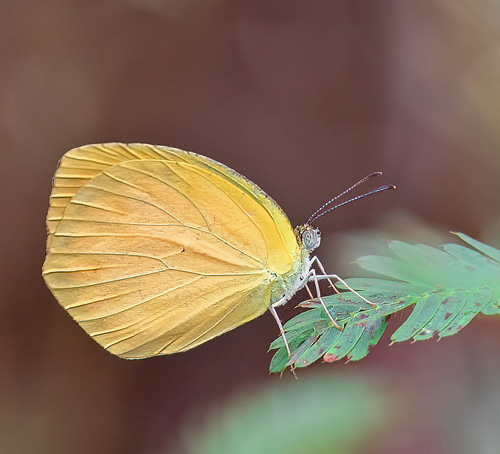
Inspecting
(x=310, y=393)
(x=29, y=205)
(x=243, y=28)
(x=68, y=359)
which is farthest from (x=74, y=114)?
(x=310, y=393)

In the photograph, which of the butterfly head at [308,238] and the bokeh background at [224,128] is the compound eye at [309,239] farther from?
the bokeh background at [224,128]

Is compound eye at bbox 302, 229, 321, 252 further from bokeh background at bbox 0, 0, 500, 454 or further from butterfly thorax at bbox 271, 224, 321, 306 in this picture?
bokeh background at bbox 0, 0, 500, 454

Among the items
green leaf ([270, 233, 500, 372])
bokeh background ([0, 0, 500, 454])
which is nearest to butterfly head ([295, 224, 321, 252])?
green leaf ([270, 233, 500, 372])

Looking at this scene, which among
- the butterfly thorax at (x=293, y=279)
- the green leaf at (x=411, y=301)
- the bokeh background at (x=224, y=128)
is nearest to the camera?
the green leaf at (x=411, y=301)

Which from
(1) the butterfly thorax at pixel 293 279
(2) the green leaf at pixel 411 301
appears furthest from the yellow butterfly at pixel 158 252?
(2) the green leaf at pixel 411 301

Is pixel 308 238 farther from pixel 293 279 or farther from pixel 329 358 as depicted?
pixel 329 358

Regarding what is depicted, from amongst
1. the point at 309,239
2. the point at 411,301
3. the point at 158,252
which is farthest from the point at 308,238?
the point at 411,301
